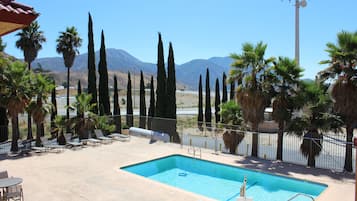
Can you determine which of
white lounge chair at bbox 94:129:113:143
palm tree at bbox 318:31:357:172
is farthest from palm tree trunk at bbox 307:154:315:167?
white lounge chair at bbox 94:129:113:143

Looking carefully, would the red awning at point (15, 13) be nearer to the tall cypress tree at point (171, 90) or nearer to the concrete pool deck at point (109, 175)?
the concrete pool deck at point (109, 175)

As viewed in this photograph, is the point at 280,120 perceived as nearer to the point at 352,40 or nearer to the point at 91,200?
the point at 352,40

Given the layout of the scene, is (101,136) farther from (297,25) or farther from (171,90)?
(297,25)

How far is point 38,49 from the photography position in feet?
80.8

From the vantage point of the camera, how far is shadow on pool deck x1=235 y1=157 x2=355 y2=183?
33.6 feet

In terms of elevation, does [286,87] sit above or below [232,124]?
above

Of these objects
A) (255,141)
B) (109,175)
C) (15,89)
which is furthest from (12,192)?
(255,141)

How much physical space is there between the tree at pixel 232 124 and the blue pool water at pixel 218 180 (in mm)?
1881

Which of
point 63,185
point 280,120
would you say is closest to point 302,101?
point 280,120

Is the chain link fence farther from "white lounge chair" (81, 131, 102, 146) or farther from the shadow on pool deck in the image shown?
"white lounge chair" (81, 131, 102, 146)

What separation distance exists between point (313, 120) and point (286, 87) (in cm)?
165

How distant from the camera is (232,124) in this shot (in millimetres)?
13742

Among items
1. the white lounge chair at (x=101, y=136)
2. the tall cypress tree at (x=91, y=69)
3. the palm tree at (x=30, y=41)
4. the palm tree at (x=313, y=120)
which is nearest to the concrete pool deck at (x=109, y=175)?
the palm tree at (x=313, y=120)

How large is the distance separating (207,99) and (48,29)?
1719cm
